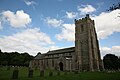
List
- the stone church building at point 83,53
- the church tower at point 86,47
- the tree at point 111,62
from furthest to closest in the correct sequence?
the tree at point 111,62 → the stone church building at point 83,53 → the church tower at point 86,47

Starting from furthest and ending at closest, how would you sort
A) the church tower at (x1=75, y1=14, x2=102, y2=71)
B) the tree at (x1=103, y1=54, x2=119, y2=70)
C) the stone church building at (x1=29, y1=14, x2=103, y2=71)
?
the tree at (x1=103, y1=54, x2=119, y2=70) < the stone church building at (x1=29, y1=14, x2=103, y2=71) < the church tower at (x1=75, y1=14, x2=102, y2=71)

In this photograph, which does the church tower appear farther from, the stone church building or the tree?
the tree

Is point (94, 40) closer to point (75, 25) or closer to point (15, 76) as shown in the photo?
point (75, 25)

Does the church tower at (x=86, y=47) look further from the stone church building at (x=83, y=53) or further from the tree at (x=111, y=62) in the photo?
the tree at (x=111, y=62)

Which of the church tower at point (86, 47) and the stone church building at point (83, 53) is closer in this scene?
the church tower at point (86, 47)

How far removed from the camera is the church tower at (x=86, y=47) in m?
40.8

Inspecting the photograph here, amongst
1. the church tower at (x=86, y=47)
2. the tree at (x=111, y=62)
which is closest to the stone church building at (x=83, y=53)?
the church tower at (x=86, y=47)

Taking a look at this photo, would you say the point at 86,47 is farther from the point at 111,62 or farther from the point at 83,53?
the point at 111,62

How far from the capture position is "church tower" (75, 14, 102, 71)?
40.8 metres

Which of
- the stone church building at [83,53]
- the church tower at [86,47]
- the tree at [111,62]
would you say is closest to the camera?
the church tower at [86,47]

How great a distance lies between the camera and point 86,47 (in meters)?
43.2

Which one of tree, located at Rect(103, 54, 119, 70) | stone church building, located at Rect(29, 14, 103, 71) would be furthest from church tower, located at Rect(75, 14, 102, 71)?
tree, located at Rect(103, 54, 119, 70)

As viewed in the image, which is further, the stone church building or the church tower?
the stone church building

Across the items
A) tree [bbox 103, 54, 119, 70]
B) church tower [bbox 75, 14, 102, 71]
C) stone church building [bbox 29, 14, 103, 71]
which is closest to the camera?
church tower [bbox 75, 14, 102, 71]
